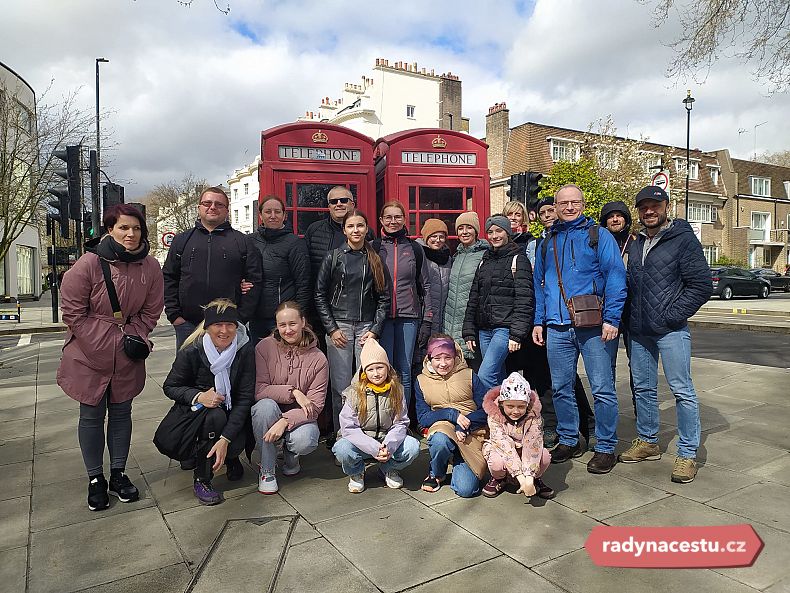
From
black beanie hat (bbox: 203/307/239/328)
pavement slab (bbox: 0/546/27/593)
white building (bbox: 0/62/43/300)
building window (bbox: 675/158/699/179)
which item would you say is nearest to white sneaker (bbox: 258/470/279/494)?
black beanie hat (bbox: 203/307/239/328)

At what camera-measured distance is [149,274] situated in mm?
3926

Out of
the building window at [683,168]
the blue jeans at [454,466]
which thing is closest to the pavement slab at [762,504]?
the blue jeans at [454,466]

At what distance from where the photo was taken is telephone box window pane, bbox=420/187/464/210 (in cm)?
764

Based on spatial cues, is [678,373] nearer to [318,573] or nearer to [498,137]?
Result: [318,573]

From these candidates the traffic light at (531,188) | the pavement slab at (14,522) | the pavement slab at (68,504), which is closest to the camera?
the pavement slab at (14,522)

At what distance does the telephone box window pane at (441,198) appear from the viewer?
7.64 meters

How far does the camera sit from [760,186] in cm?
4606

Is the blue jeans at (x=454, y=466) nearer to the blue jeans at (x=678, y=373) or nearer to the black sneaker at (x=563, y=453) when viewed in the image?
the black sneaker at (x=563, y=453)

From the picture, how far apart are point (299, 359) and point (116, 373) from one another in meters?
1.26

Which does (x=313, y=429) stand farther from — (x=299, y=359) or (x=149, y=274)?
(x=149, y=274)

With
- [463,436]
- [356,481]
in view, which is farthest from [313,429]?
[463,436]

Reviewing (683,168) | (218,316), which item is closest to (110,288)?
(218,316)

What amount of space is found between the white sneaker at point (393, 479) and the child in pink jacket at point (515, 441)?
2.01 ft

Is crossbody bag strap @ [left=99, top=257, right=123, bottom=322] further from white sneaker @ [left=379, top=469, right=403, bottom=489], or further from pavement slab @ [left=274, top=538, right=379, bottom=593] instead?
white sneaker @ [left=379, top=469, right=403, bottom=489]
